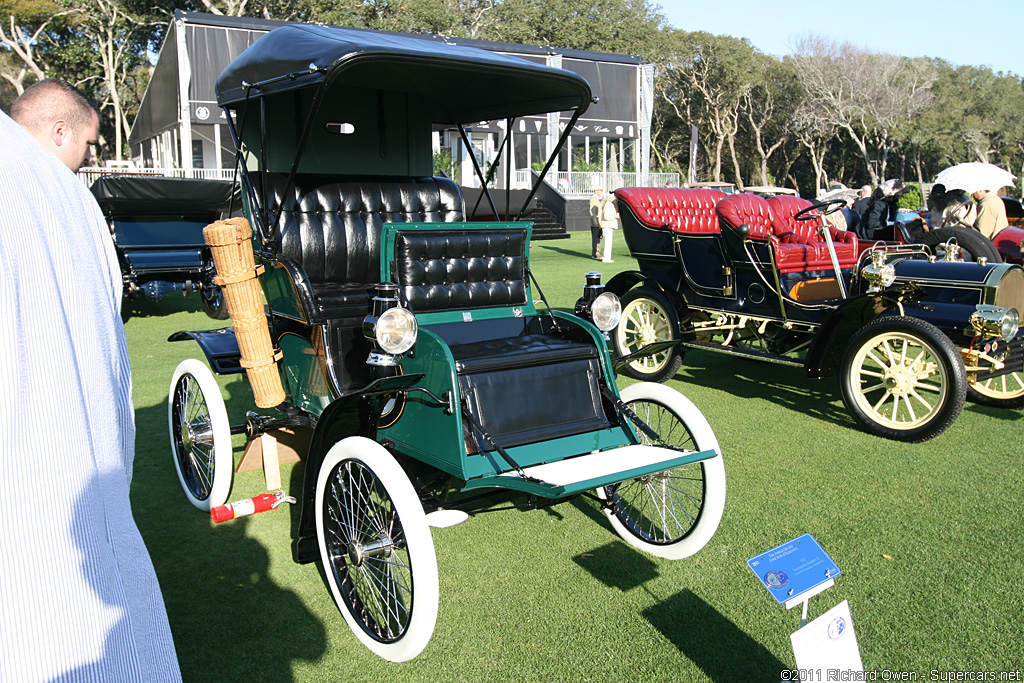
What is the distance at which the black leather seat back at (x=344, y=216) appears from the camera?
17.1ft

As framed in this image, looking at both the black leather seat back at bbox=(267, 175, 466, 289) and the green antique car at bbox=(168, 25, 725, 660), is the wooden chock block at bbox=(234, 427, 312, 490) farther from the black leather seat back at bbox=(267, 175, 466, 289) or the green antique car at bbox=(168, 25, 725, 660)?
A: the black leather seat back at bbox=(267, 175, 466, 289)

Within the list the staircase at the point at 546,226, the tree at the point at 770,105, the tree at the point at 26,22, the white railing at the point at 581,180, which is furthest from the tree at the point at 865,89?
the tree at the point at 26,22

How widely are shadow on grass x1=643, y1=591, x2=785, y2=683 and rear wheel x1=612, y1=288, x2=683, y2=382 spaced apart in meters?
3.77

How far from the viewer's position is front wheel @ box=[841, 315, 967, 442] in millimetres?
5023

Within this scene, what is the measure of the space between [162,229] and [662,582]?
9209 mm

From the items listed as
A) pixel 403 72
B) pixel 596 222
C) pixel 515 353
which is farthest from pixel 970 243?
pixel 596 222

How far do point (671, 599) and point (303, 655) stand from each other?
1.56 metres

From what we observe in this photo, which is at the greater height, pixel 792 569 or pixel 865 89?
pixel 865 89

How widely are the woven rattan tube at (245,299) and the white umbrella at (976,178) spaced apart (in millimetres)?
7663

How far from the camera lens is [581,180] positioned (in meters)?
28.9

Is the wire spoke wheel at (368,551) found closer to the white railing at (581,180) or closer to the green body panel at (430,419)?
the green body panel at (430,419)

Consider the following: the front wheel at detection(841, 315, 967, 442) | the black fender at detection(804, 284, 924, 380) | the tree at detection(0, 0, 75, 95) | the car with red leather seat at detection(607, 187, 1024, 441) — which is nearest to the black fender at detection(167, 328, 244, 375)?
the car with red leather seat at detection(607, 187, 1024, 441)

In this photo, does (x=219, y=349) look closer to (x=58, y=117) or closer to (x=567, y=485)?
(x=567, y=485)

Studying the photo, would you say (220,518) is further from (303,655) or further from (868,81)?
(868,81)
